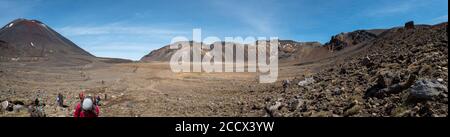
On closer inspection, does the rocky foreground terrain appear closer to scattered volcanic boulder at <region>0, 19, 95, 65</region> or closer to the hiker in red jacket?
the hiker in red jacket

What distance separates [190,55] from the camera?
409 feet

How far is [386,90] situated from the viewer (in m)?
9.91

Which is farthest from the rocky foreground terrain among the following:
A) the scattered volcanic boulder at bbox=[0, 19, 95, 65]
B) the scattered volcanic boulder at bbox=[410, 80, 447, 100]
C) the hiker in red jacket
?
the scattered volcanic boulder at bbox=[0, 19, 95, 65]

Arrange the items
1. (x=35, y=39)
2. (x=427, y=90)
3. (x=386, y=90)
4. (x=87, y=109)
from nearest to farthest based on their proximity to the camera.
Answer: (x=87, y=109) < (x=427, y=90) < (x=386, y=90) < (x=35, y=39)

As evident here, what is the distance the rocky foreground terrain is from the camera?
835 centimetres

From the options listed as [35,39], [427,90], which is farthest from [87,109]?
[35,39]

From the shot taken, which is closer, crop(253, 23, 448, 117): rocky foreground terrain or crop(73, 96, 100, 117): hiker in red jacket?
crop(73, 96, 100, 117): hiker in red jacket

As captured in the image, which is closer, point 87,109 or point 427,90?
point 87,109

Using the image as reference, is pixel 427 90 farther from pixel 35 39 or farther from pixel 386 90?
pixel 35 39

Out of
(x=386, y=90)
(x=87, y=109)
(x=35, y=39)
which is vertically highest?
(x=35, y=39)

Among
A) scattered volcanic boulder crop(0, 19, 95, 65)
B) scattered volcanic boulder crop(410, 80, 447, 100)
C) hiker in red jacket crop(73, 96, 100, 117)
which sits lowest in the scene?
hiker in red jacket crop(73, 96, 100, 117)
